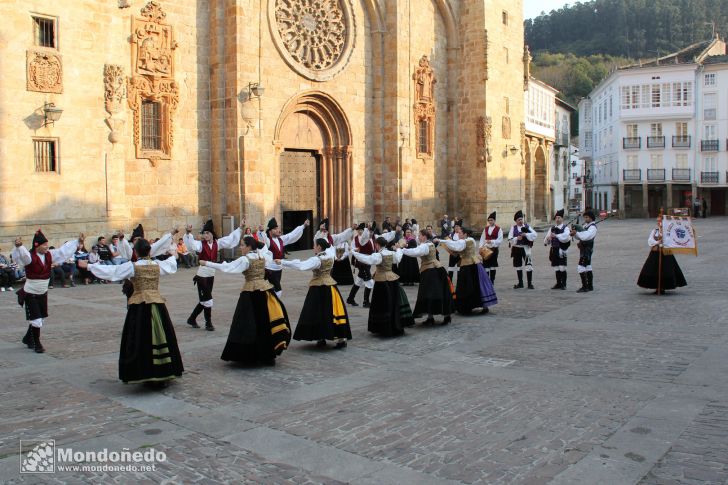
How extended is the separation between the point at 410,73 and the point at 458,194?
21.5ft

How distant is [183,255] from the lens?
21.0 m

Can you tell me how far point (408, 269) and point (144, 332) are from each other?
34.6ft

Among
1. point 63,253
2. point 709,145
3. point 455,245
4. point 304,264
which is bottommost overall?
point 304,264

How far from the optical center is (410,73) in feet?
94.0

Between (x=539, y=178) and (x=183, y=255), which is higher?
(x=539, y=178)

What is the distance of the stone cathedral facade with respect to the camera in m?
17.7

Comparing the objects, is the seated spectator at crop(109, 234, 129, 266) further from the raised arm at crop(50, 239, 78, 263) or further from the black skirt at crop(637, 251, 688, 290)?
the black skirt at crop(637, 251, 688, 290)

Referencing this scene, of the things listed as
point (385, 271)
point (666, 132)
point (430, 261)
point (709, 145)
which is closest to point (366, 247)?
point (430, 261)

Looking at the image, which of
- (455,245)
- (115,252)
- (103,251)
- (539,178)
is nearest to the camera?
(455,245)

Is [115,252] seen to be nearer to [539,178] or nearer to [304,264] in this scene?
[304,264]

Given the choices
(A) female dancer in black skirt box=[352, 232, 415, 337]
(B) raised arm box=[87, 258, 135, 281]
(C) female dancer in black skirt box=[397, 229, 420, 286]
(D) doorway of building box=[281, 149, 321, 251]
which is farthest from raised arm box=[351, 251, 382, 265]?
(D) doorway of building box=[281, 149, 321, 251]

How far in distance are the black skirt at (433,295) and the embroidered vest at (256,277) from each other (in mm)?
3562

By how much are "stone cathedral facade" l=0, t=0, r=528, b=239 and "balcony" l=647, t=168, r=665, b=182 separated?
2851 centimetres

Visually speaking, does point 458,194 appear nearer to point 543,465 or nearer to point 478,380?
point 478,380
